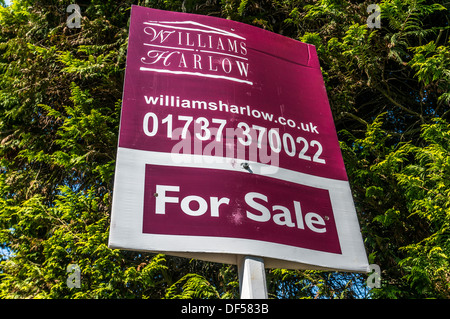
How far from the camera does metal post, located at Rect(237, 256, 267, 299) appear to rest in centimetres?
326

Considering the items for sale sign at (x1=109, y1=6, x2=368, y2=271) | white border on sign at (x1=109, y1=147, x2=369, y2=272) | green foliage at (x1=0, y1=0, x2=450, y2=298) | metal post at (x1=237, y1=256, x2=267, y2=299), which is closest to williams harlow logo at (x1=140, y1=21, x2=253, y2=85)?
for sale sign at (x1=109, y1=6, x2=368, y2=271)

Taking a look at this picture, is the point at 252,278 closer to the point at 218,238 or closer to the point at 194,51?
the point at 218,238

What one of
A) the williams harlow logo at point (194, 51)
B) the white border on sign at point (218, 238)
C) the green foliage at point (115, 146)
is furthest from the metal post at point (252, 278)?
the green foliage at point (115, 146)

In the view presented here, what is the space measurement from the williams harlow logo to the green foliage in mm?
2459

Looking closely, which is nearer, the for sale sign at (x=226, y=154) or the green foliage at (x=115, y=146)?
the for sale sign at (x=226, y=154)

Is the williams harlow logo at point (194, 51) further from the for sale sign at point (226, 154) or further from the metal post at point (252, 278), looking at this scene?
the metal post at point (252, 278)

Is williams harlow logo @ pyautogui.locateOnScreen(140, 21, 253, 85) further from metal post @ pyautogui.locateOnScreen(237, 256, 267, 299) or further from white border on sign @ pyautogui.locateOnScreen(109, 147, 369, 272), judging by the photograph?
metal post @ pyautogui.locateOnScreen(237, 256, 267, 299)

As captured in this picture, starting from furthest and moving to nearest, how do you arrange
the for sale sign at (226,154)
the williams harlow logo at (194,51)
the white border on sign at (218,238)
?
the williams harlow logo at (194,51), the for sale sign at (226,154), the white border on sign at (218,238)

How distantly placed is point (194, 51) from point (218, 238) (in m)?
1.96

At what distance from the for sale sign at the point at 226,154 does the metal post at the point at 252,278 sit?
75 millimetres

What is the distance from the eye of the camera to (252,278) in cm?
330

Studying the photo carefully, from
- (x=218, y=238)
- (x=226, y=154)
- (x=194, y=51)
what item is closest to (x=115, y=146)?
(x=194, y=51)

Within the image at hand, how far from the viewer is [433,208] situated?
18.1 ft

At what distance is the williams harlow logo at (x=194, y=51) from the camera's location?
4387 millimetres
